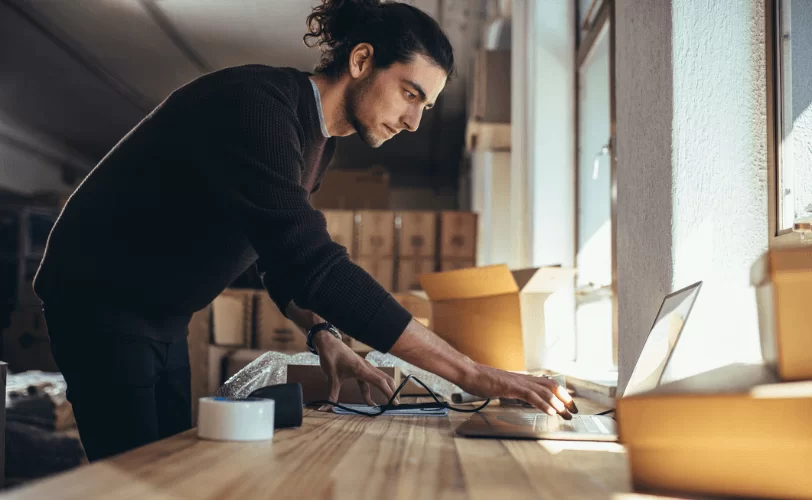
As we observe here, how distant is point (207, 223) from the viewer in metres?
1.22

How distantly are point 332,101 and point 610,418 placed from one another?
0.74 meters

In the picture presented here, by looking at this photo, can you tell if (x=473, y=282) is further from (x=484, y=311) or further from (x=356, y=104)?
(x=356, y=104)

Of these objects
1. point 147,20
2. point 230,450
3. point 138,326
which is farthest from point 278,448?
point 147,20

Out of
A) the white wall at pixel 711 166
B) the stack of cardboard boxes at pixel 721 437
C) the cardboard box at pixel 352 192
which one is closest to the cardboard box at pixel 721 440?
the stack of cardboard boxes at pixel 721 437

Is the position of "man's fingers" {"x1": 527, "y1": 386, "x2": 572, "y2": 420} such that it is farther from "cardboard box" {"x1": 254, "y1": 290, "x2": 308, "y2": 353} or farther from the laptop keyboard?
"cardboard box" {"x1": 254, "y1": 290, "x2": 308, "y2": 353}

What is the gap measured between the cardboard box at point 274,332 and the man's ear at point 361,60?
346cm

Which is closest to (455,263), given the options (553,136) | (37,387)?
(553,136)

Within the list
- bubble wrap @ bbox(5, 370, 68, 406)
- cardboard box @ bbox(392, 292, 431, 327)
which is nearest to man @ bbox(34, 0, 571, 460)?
cardboard box @ bbox(392, 292, 431, 327)

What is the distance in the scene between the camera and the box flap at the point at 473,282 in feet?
6.39

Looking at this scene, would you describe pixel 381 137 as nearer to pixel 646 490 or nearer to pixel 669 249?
pixel 669 249

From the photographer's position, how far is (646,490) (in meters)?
0.65

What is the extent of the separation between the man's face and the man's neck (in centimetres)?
1

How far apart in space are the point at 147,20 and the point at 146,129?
434cm

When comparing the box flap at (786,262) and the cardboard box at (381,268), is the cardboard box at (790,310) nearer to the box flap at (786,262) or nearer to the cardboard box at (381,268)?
the box flap at (786,262)
